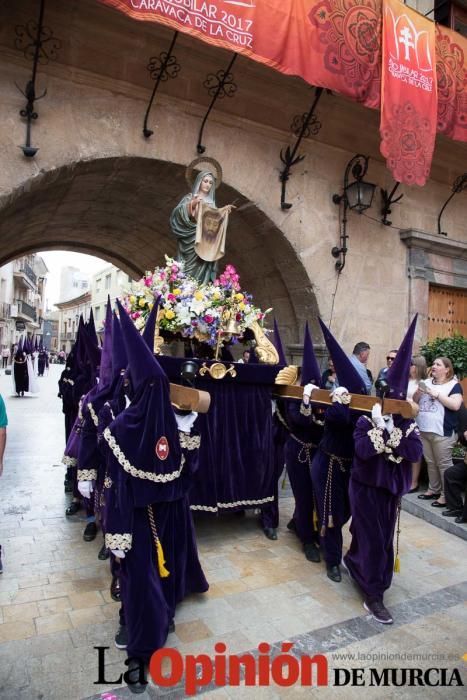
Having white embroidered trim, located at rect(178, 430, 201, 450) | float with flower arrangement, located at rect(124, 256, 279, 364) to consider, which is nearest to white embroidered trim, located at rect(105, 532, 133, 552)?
white embroidered trim, located at rect(178, 430, 201, 450)

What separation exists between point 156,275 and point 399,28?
573 cm

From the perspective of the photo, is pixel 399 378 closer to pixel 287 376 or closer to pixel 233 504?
pixel 287 376

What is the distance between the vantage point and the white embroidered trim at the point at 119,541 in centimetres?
271

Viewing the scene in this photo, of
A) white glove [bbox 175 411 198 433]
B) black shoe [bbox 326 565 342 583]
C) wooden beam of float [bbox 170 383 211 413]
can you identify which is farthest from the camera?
black shoe [bbox 326 565 342 583]

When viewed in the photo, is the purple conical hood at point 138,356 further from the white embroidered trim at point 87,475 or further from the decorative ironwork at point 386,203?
the decorative ironwork at point 386,203

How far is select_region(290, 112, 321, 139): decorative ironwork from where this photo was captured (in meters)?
7.90

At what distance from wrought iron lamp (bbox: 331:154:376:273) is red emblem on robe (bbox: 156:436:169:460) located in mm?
6389

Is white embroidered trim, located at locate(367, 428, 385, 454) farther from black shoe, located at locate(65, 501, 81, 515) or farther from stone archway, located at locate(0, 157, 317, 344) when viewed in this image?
stone archway, located at locate(0, 157, 317, 344)

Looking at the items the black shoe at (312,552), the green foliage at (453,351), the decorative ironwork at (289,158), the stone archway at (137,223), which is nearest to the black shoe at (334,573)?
the black shoe at (312,552)

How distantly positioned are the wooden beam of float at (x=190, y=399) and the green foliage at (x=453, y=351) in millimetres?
5431

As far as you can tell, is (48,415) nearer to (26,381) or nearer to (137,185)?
(26,381)

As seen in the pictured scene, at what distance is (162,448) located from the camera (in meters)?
2.84

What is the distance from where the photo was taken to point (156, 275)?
5.08 metres

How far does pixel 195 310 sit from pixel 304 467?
6.19 feet
